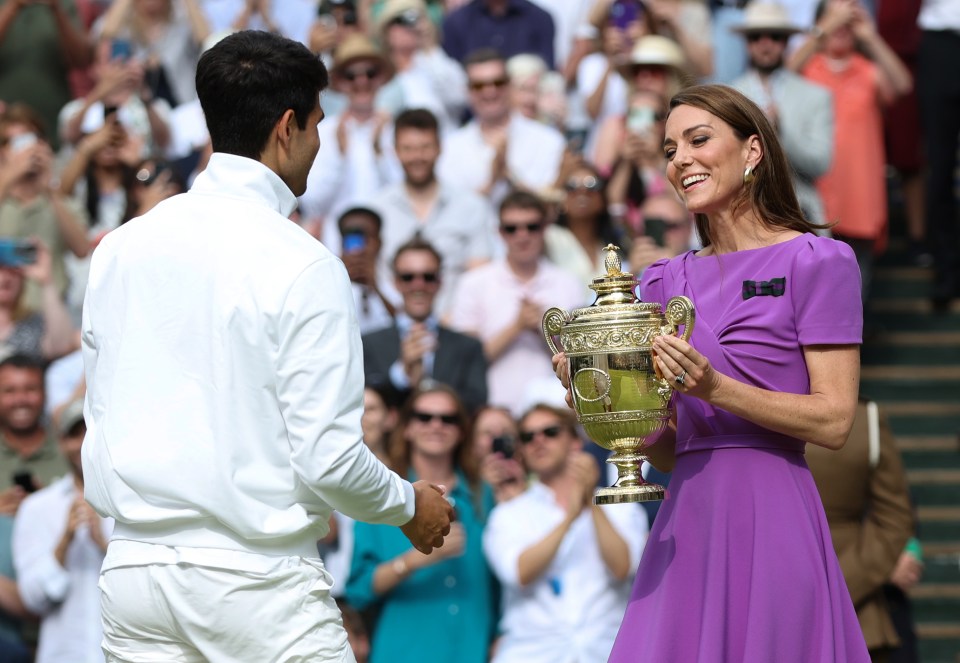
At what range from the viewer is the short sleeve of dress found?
170 inches

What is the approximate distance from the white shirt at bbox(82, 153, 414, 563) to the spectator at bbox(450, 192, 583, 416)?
209 inches

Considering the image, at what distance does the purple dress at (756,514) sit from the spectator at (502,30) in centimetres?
849

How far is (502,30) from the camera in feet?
41.8

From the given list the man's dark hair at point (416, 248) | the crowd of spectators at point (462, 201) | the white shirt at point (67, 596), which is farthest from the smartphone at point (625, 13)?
the white shirt at point (67, 596)

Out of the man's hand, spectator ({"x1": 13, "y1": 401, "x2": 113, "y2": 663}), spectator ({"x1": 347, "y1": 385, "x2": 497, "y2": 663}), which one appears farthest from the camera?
spectator ({"x1": 13, "y1": 401, "x2": 113, "y2": 663})

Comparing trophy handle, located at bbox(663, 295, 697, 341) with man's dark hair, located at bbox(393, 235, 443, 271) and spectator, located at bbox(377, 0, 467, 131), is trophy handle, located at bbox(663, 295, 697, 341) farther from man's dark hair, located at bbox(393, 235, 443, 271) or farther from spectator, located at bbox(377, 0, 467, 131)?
spectator, located at bbox(377, 0, 467, 131)

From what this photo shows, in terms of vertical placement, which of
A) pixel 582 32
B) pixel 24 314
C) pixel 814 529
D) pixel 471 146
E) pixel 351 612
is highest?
pixel 582 32

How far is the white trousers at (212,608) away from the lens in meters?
4.05

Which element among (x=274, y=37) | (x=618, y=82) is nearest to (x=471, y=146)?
(x=618, y=82)

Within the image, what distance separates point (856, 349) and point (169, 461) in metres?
1.74

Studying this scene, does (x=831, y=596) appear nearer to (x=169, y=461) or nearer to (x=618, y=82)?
(x=169, y=461)

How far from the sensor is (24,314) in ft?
32.7

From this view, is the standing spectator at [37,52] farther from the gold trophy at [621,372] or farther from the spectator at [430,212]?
the gold trophy at [621,372]

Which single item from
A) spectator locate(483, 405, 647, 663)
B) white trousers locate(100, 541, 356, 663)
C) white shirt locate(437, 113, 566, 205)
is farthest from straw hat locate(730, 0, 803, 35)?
white trousers locate(100, 541, 356, 663)
